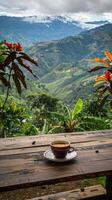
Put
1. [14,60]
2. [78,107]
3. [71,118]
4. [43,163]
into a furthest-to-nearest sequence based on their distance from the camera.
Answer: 1. [71,118]
2. [78,107]
3. [14,60]
4. [43,163]

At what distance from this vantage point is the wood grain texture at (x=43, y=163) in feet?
6.50

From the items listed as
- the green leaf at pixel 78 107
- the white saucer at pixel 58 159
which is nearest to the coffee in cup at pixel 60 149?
the white saucer at pixel 58 159

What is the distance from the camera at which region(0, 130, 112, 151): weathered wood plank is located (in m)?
2.61

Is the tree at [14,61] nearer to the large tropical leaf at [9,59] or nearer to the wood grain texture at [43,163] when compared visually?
the large tropical leaf at [9,59]

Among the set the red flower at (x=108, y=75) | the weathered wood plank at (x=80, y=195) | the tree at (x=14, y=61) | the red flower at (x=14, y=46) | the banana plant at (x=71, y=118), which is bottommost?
the weathered wood plank at (x=80, y=195)

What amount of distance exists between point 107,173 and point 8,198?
2.58 metres

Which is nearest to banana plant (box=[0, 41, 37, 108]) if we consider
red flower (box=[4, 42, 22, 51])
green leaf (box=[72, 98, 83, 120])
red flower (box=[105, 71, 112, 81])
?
red flower (box=[4, 42, 22, 51])

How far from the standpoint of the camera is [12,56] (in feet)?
12.5

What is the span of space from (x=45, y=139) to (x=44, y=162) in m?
0.55

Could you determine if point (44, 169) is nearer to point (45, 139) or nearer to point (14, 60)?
point (45, 139)

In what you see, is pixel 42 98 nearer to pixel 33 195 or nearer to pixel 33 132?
pixel 33 132

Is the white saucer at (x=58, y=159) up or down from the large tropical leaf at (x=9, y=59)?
down

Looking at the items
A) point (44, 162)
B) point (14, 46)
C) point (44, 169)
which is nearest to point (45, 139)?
point (44, 162)

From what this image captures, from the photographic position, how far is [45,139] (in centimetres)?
279
